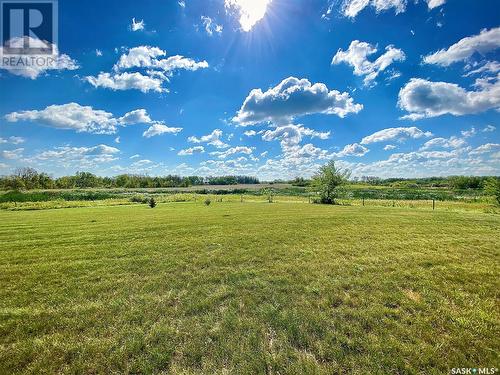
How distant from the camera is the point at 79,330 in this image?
18.3ft

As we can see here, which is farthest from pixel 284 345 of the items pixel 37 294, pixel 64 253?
pixel 64 253

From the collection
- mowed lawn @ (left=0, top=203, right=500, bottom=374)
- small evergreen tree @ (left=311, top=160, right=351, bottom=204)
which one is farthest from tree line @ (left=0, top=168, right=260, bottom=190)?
mowed lawn @ (left=0, top=203, right=500, bottom=374)

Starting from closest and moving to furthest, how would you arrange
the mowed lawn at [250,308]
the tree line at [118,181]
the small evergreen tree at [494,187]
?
the mowed lawn at [250,308] → the small evergreen tree at [494,187] → the tree line at [118,181]

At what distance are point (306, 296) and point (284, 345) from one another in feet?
7.06

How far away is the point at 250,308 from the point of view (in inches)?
254

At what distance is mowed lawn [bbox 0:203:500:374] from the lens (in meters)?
4.71

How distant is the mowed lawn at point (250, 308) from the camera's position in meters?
4.71

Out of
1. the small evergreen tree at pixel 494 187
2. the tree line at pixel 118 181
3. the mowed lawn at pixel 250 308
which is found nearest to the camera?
the mowed lawn at pixel 250 308

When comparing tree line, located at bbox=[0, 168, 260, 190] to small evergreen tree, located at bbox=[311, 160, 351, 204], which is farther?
tree line, located at bbox=[0, 168, 260, 190]

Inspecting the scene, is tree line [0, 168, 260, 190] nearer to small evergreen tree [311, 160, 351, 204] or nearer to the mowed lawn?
small evergreen tree [311, 160, 351, 204]

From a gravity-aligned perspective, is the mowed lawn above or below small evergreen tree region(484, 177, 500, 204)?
below

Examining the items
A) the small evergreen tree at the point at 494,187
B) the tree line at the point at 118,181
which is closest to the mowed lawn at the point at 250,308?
the small evergreen tree at the point at 494,187

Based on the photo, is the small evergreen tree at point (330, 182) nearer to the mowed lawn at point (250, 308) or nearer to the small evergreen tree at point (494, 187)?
the small evergreen tree at point (494, 187)

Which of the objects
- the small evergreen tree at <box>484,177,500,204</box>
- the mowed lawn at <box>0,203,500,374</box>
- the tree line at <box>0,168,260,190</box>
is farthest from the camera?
the tree line at <box>0,168,260,190</box>
